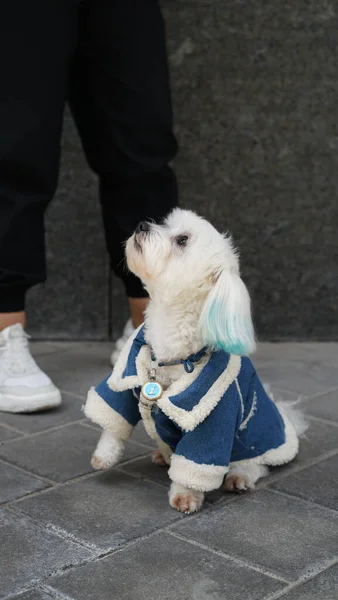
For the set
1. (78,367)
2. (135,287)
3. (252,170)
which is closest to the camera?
(135,287)

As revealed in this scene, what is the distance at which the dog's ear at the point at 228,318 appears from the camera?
220 centimetres

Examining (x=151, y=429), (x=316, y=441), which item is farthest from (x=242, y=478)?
(x=316, y=441)

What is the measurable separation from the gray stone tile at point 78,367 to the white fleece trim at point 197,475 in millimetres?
1089

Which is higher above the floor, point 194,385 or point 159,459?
point 194,385

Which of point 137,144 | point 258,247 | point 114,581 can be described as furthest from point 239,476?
point 258,247

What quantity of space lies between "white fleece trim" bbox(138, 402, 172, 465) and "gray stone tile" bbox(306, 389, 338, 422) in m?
0.79

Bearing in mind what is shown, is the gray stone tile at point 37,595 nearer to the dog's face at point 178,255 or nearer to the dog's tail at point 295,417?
the dog's face at point 178,255

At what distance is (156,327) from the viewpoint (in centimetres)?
250

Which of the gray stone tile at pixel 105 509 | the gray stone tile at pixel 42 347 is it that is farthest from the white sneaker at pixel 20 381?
the gray stone tile at pixel 42 347

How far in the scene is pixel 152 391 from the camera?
7.91 ft

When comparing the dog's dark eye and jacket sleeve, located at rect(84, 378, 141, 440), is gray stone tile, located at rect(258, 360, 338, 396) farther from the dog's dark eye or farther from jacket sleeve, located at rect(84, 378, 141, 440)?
the dog's dark eye

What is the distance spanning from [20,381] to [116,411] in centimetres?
75

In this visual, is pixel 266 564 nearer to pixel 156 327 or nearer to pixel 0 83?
pixel 156 327

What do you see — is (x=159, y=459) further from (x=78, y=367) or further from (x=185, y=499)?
(x=78, y=367)
